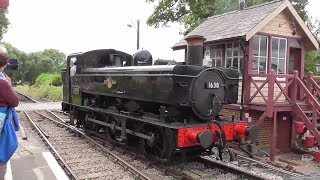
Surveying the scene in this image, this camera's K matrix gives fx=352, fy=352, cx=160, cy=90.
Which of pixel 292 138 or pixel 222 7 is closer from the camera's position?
pixel 292 138

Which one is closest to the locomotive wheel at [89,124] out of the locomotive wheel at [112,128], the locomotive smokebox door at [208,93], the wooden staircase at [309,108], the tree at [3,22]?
the locomotive wheel at [112,128]

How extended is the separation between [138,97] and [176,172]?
2.00 meters

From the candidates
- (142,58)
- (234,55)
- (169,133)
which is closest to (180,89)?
(169,133)

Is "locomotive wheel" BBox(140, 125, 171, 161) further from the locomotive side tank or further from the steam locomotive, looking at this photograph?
the locomotive side tank

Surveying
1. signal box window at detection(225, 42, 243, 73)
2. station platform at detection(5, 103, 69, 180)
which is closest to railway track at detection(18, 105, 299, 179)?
station platform at detection(5, 103, 69, 180)

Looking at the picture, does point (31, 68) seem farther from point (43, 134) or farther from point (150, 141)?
point (150, 141)

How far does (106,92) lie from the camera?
9.52 metres

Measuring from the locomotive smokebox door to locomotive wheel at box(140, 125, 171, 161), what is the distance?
90 cm

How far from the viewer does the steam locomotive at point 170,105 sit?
6.75 m

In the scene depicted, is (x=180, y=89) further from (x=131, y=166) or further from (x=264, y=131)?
(x=264, y=131)

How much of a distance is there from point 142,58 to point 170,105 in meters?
2.50

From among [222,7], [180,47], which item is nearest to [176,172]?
[180,47]

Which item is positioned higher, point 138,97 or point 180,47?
point 180,47

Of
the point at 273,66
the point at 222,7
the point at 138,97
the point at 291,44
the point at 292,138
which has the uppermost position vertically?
the point at 222,7
